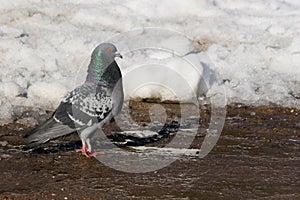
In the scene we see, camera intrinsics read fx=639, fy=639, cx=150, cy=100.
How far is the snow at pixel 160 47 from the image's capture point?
7371 mm

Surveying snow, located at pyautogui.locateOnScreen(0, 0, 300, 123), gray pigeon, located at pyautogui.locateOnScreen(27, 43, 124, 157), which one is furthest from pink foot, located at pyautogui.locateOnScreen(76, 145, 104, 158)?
snow, located at pyautogui.locateOnScreen(0, 0, 300, 123)

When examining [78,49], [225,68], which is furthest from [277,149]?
[78,49]

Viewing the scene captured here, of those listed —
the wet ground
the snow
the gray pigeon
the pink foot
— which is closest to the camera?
the wet ground

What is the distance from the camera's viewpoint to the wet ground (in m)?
4.88

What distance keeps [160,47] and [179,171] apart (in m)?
3.43

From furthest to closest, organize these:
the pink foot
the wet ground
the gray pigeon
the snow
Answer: the snow < the pink foot < the gray pigeon < the wet ground

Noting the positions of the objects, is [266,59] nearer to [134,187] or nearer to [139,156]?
[139,156]

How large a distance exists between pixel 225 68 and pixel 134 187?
11.8 feet

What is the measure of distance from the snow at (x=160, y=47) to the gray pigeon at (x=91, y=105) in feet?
3.82

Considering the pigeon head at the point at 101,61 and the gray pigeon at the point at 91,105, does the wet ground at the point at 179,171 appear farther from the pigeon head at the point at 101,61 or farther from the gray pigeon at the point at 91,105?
the pigeon head at the point at 101,61

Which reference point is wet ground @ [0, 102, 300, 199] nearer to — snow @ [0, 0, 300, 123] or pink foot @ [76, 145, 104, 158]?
pink foot @ [76, 145, 104, 158]

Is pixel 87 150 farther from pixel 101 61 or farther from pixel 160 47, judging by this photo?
pixel 160 47

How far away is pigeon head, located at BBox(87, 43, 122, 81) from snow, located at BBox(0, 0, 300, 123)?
1.28m

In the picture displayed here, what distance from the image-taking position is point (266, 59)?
8570 mm
